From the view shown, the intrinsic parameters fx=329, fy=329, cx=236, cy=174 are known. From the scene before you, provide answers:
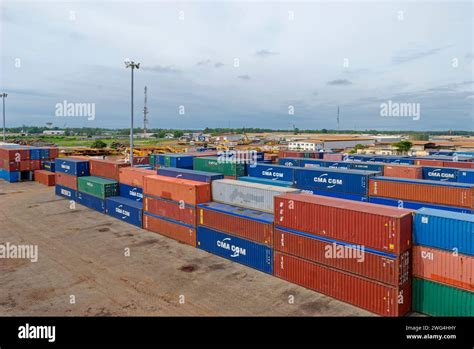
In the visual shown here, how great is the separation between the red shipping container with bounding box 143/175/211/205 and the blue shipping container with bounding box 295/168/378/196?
11.1 metres

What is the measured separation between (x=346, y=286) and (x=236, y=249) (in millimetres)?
9142

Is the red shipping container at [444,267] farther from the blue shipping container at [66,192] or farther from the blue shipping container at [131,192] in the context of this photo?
the blue shipping container at [66,192]

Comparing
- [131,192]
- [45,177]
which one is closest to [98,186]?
[131,192]

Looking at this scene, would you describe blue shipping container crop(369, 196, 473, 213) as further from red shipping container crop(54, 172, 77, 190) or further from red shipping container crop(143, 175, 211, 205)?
red shipping container crop(54, 172, 77, 190)

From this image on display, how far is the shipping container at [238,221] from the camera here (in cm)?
2381

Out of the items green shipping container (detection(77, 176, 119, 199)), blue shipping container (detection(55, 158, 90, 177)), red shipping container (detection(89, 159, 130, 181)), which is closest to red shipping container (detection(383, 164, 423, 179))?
red shipping container (detection(89, 159, 130, 181))

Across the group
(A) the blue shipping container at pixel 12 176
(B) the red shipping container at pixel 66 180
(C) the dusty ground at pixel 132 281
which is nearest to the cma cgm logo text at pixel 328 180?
(C) the dusty ground at pixel 132 281

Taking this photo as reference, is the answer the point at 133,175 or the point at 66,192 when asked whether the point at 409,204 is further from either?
the point at 66,192

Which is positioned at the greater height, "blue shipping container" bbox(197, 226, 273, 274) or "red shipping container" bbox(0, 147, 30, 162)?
"red shipping container" bbox(0, 147, 30, 162)

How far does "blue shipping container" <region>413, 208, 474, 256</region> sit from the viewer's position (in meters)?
16.4

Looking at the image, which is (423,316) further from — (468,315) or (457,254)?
(457,254)

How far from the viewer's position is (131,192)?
130 feet

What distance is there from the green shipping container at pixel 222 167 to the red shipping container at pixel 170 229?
1035 centimetres
